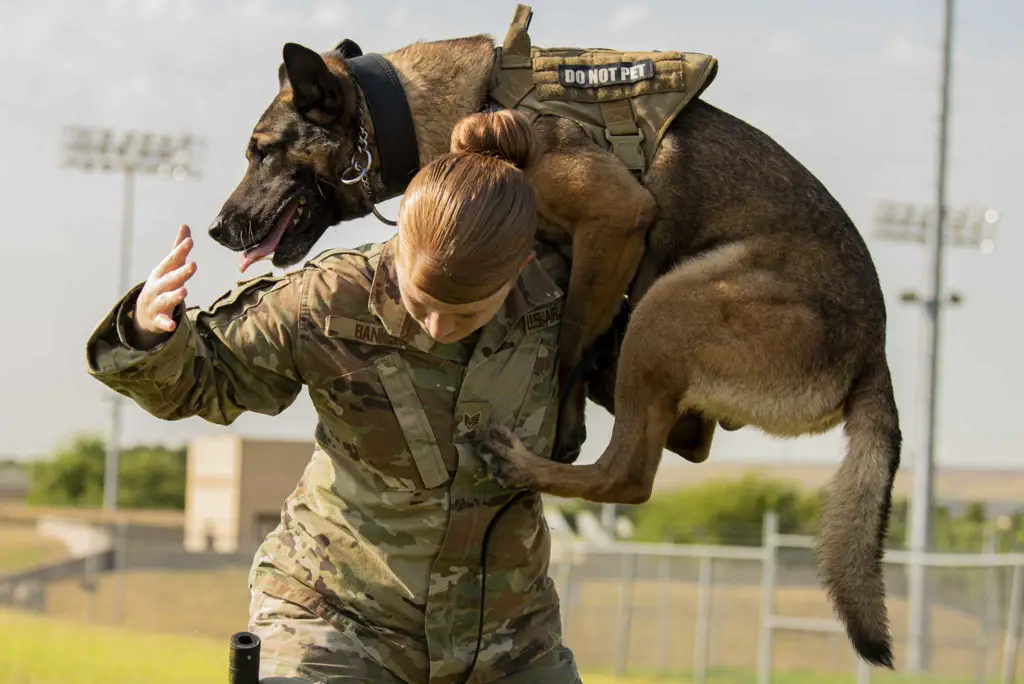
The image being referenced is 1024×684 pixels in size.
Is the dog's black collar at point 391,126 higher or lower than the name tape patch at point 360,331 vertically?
higher

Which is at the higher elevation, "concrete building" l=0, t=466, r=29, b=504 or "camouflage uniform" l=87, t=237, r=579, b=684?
"camouflage uniform" l=87, t=237, r=579, b=684

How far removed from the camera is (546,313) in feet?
10.5

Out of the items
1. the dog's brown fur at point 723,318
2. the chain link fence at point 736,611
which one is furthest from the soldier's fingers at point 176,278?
the chain link fence at point 736,611

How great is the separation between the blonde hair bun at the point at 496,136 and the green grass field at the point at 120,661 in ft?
24.6

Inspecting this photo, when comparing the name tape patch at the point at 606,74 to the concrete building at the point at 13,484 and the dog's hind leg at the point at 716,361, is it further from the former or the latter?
the concrete building at the point at 13,484

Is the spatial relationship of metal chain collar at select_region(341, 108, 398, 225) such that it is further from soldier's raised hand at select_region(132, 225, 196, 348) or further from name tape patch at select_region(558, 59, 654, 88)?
soldier's raised hand at select_region(132, 225, 196, 348)

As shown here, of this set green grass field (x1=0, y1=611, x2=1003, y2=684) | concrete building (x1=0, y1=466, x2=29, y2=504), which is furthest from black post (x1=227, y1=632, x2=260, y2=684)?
concrete building (x1=0, y1=466, x2=29, y2=504)

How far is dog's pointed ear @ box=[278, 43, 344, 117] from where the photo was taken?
393 cm

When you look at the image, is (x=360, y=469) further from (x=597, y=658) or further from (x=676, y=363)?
(x=597, y=658)

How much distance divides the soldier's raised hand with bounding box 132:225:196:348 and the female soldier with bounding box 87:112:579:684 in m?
0.02

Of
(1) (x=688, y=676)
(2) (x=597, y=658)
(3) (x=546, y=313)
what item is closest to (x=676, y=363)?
(3) (x=546, y=313)

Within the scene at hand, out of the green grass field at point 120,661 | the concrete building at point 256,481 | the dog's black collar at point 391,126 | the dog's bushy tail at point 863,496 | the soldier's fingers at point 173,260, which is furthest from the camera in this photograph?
the concrete building at point 256,481

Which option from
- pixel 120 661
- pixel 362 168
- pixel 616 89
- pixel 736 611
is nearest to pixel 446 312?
pixel 616 89

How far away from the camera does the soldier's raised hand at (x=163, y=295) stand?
8.70 ft
